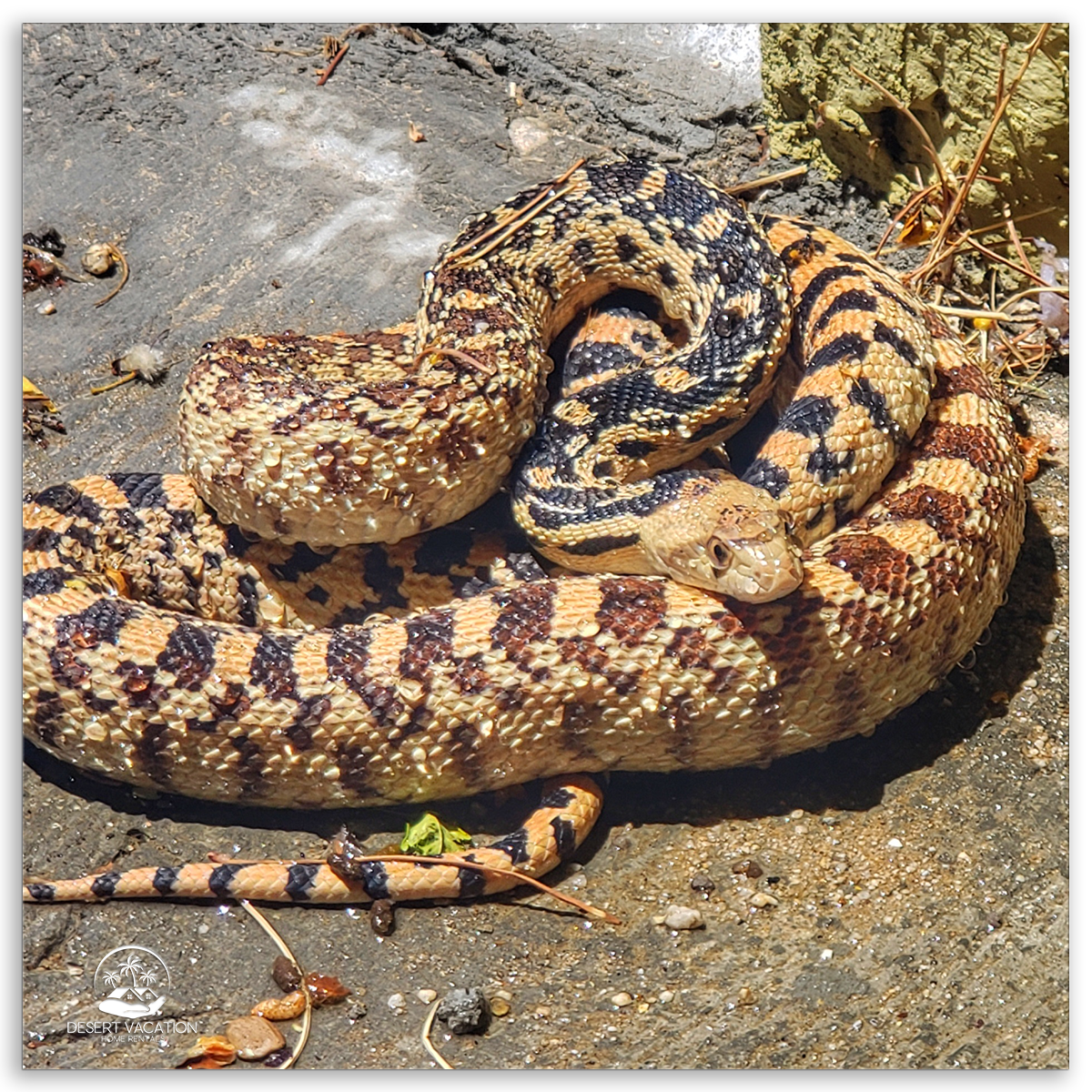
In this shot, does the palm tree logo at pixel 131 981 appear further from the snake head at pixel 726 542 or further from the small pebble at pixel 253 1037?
the snake head at pixel 726 542

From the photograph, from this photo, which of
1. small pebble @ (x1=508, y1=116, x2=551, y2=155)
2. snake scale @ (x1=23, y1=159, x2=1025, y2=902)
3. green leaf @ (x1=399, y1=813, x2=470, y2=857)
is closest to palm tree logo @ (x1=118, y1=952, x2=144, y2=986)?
snake scale @ (x1=23, y1=159, x2=1025, y2=902)

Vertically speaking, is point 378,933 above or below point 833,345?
below

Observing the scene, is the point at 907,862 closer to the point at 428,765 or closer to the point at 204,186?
the point at 428,765

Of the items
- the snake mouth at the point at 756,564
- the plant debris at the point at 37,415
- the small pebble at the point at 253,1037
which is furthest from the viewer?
the plant debris at the point at 37,415

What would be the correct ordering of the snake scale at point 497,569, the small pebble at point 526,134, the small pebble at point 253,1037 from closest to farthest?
the small pebble at point 253,1037, the snake scale at point 497,569, the small pebble at point 526,134

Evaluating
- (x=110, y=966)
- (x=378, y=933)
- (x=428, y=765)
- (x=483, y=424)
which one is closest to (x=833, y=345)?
(x=483, y=424)

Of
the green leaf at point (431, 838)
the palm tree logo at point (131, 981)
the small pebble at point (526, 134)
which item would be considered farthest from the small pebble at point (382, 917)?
the small pebble at point (526, 134)

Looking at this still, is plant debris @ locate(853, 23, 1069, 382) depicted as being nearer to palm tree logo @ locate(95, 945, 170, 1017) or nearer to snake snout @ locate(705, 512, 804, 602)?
snake snout @ locate(705, 512, 804, 602)
